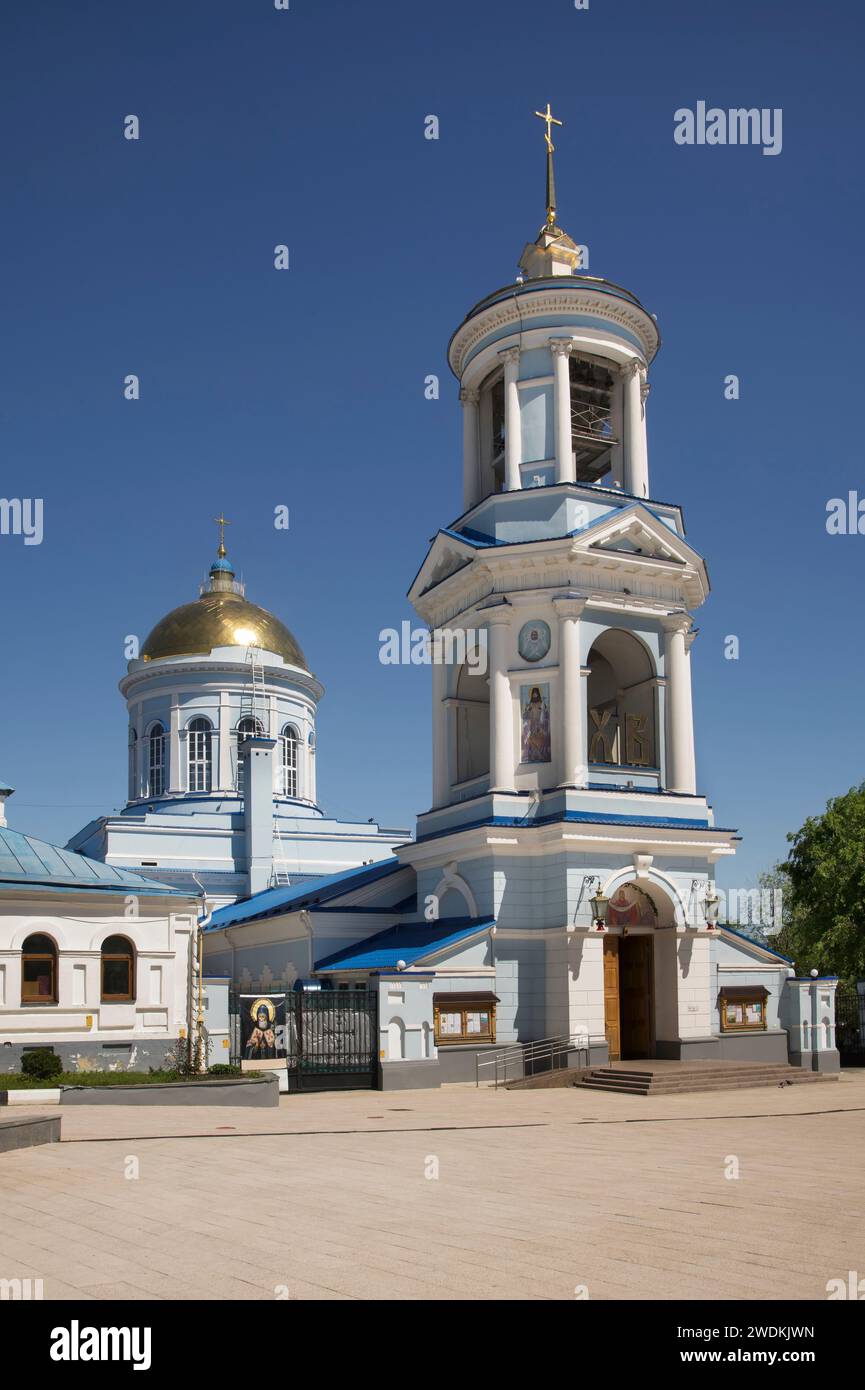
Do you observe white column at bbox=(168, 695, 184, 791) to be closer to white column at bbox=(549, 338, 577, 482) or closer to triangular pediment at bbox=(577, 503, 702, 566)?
white column at bbox=(549, 338, 577, 482)

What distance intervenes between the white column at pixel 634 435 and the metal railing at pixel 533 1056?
45.6 ft

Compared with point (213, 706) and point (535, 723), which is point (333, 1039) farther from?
point (213, 706)

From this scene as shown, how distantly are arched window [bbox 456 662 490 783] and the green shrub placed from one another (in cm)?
1361

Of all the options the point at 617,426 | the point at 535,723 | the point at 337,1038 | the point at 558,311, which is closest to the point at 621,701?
the point at 535,723

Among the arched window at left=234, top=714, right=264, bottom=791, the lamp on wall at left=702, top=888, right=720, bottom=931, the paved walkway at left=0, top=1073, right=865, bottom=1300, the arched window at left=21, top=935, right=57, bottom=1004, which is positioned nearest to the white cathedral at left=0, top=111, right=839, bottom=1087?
the lamp on wall at left=702, top=888, right=720, bottom=931

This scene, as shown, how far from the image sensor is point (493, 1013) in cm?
2783

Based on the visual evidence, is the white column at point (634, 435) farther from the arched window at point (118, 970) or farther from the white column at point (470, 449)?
the arched window at point (118, 970)

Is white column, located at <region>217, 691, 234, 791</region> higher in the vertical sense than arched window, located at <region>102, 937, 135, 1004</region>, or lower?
higher

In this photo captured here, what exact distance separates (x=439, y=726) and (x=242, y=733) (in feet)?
74.0

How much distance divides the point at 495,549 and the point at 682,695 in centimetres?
585

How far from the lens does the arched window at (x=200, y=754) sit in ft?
177

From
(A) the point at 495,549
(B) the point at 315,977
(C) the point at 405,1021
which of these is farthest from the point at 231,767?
(C) the point at 405,1021

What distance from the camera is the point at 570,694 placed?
97.3ft

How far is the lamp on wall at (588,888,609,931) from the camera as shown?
27.8 metres
